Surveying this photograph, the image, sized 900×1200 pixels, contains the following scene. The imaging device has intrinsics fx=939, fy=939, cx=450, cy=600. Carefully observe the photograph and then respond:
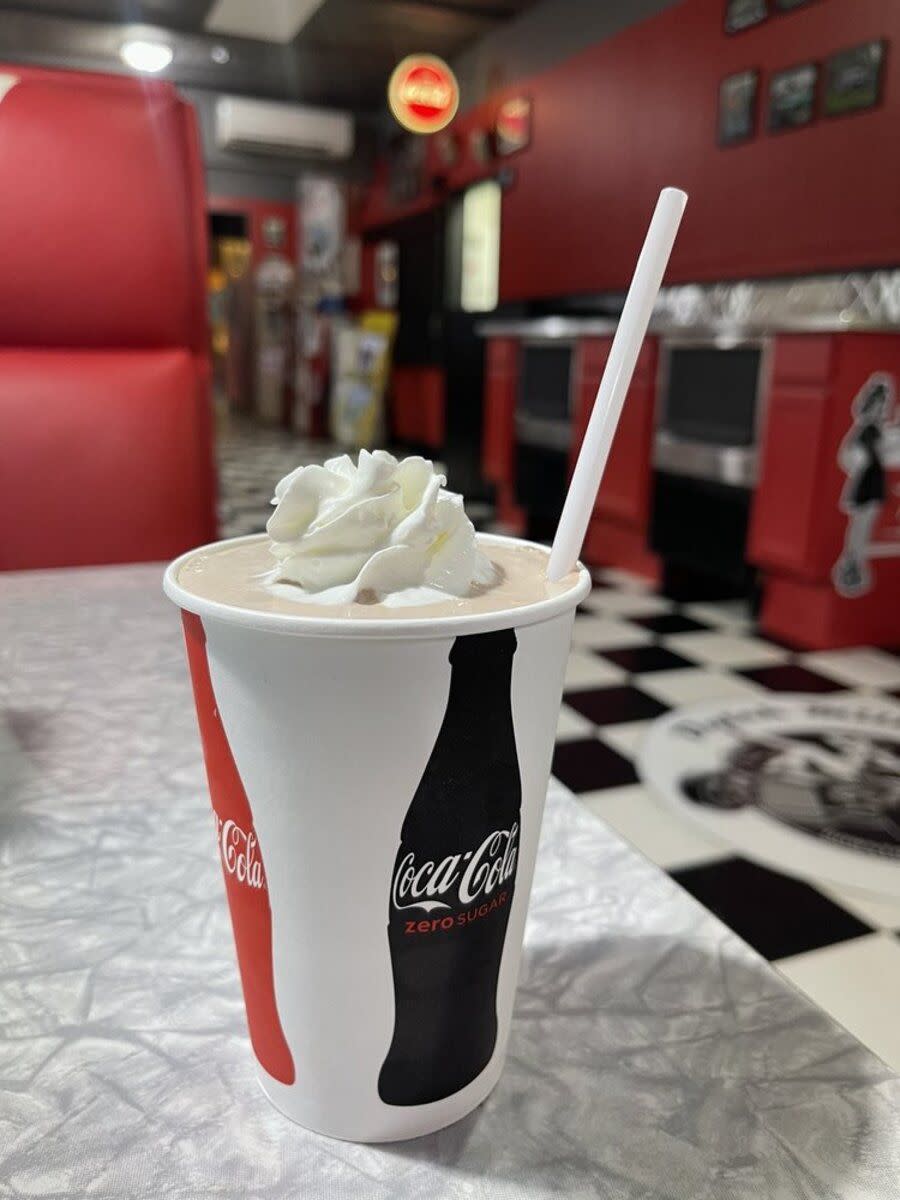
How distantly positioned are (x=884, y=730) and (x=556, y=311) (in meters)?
4.09

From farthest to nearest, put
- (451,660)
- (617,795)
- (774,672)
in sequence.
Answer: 1. (774,672)
2. (617,795)
3. (451,660)

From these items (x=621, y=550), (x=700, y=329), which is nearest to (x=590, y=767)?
(x=700, y=329)

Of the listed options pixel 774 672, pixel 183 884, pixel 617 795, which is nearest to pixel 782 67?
pixel 774 672

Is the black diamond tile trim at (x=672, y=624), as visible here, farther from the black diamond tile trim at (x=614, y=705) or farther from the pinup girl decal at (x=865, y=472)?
the black diamond tile trim at (x=614, y=705)

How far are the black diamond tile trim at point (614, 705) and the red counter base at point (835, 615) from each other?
0.77 meters

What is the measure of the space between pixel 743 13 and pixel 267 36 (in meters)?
4.96

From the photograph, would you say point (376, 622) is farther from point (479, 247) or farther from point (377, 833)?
point (479, 247)

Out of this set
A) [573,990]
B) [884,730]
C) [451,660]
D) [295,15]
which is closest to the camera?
[451,660]

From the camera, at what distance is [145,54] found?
25.7ft

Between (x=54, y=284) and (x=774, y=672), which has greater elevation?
(x=54, y=284)

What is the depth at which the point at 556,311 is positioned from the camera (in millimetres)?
5672

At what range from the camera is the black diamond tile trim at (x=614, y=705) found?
2.20m

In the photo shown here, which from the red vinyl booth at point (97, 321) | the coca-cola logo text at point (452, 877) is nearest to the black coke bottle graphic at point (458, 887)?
the coca-cola logo text at point (452, 877)

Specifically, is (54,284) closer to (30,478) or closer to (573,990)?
(30,478)
